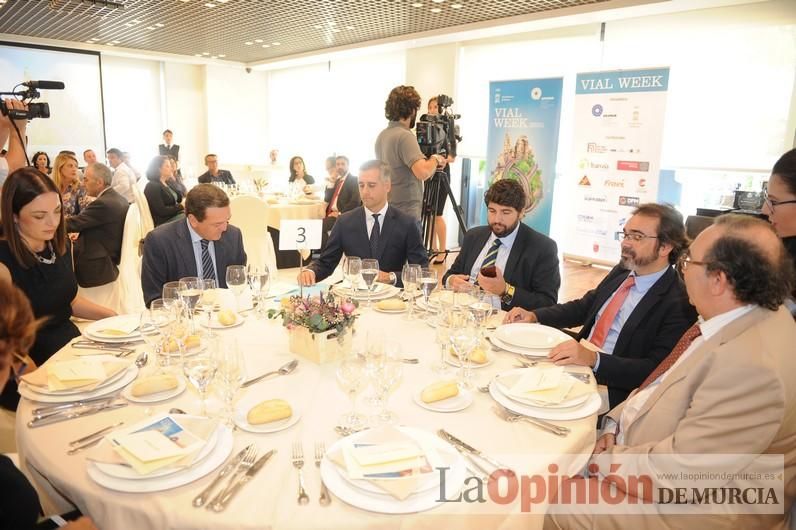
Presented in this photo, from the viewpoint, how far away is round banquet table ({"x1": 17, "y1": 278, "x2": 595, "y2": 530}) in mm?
1065

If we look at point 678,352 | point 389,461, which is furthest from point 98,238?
point 678,352

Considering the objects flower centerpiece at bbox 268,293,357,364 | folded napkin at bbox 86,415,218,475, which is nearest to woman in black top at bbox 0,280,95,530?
folded napkin at bbox 86,415,218,475

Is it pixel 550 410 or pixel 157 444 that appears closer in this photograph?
pixel 157 444

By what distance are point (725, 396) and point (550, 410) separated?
433mm

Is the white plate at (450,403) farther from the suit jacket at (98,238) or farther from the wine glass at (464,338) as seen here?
the suit jacket at (98,238)

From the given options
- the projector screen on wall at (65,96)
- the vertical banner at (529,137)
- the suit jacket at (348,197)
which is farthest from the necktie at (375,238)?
the projector screen on wall at (65,96)

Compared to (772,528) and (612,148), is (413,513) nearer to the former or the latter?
(772,528)

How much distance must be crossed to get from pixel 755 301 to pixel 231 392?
1.39 metres

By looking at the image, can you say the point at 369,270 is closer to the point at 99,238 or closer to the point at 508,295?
the point at 508,295

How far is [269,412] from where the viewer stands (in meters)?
1.36

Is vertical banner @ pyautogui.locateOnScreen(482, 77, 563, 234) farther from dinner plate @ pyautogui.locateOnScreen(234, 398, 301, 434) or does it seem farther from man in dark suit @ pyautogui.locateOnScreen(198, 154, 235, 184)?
dinner plate @ pyautogui.locateOnScreen(234, 398, 301, 434)

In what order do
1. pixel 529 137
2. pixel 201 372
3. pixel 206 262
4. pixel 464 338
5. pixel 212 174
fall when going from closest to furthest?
pixel 201 372 < pixel 464 338 < pixel 206 262 < pixel 529 137 < pixel 212 174

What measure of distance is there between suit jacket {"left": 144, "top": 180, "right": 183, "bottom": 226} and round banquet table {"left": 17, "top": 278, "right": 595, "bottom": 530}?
192 inches

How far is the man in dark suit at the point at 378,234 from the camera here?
3317mm
